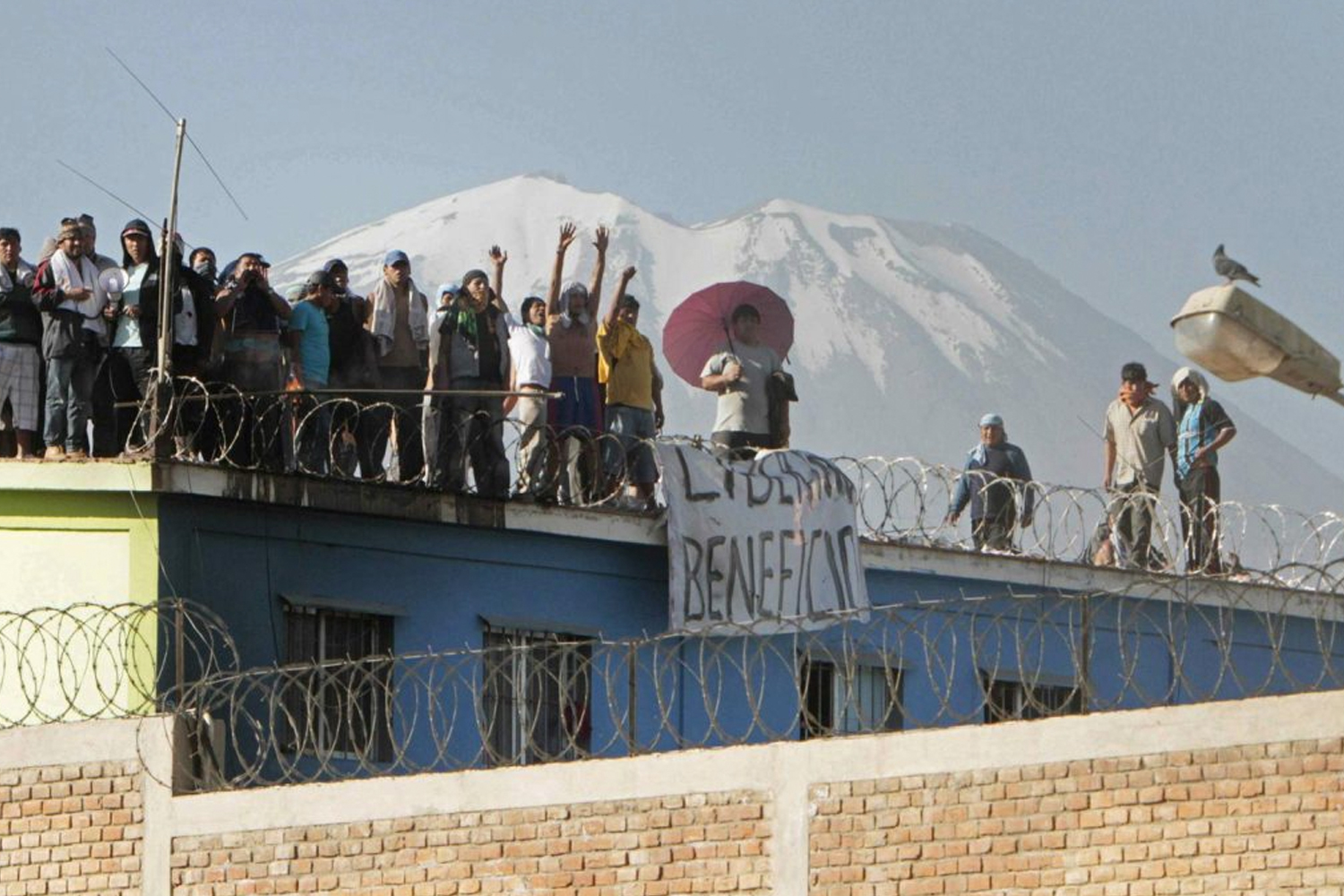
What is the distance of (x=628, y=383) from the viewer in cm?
2391

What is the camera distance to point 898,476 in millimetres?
22984

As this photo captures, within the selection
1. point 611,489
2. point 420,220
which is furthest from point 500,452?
point 420,220

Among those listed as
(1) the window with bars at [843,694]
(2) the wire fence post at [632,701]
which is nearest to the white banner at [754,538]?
(2) the wire fence post at [632,701]

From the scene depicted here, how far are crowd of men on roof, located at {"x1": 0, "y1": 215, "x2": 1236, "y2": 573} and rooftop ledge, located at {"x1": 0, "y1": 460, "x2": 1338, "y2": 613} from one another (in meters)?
0.18

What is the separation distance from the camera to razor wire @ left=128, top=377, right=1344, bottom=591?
842 inches

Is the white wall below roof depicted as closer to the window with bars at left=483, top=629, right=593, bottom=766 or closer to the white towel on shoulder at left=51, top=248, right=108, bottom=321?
the white towel on shoulder at left=51, top=248, right=108, bottom=321

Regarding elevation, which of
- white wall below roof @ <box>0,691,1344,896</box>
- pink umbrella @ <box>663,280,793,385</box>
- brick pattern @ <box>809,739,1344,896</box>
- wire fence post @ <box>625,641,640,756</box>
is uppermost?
pink umbrella @ <box>663,280,793,385</box>

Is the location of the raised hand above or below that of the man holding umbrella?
above

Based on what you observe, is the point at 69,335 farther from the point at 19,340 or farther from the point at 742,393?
the point at 742,393

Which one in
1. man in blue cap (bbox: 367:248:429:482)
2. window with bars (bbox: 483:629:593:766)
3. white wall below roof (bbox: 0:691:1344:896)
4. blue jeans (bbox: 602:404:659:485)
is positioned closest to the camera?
white wall below roof (bbox: 0:691:1344:896)

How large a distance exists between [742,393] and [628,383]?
0.90 metres

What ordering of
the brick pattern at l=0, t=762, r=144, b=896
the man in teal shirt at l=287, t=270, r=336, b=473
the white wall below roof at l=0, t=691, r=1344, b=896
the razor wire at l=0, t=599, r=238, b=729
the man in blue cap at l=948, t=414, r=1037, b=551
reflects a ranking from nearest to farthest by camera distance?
1. the white wall below roof at l=0, t=691, r=1344, b=896
2. the brick pattern at l=0, t=762, r=144, b=896
3. the razor wire at l=0, t=599, r=238, b=729
4. the man in teal shirt at l=287, t=270, r=336, b=473
5. the man in blue cap at l=948, t=414, r=1037, b=551

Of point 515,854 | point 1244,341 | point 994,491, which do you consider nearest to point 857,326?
point 994,491

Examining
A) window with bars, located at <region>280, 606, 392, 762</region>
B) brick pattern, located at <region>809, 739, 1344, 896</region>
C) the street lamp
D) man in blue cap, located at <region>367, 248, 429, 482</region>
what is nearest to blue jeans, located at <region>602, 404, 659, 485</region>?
man in blue cap, located at <region>367, 248, 429, 482</region>
